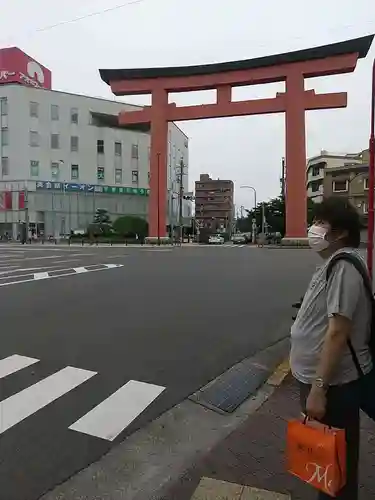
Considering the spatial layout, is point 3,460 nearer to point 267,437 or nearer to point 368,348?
point 267,437

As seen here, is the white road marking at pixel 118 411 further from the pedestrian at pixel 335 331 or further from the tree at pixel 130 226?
the tree at pixel 130 226

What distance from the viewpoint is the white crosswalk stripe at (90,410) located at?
13.0ft

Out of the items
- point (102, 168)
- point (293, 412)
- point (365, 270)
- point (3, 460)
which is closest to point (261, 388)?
point (293, 412)

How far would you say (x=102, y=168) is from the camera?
69562mm

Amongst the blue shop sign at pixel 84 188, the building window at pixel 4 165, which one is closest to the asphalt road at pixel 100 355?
the blue shop sign at pixel 84 188

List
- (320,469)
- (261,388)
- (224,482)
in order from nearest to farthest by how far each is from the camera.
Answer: (320,469)
(224,482)
(261,388)

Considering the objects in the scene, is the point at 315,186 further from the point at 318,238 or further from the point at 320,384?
the point at 320,384

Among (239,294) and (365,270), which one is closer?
(365,270)

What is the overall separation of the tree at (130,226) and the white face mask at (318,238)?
200 ft

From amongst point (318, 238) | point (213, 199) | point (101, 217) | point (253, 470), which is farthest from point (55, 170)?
point (213, 199)

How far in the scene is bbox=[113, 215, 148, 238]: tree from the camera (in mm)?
63438

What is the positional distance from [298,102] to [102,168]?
36428mm

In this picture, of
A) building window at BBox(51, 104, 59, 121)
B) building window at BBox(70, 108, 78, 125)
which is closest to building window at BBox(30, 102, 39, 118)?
building window at BBox(51, 104, 59, 121)

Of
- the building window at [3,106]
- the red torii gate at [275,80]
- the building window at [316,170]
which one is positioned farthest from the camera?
the building window at [316,170]
